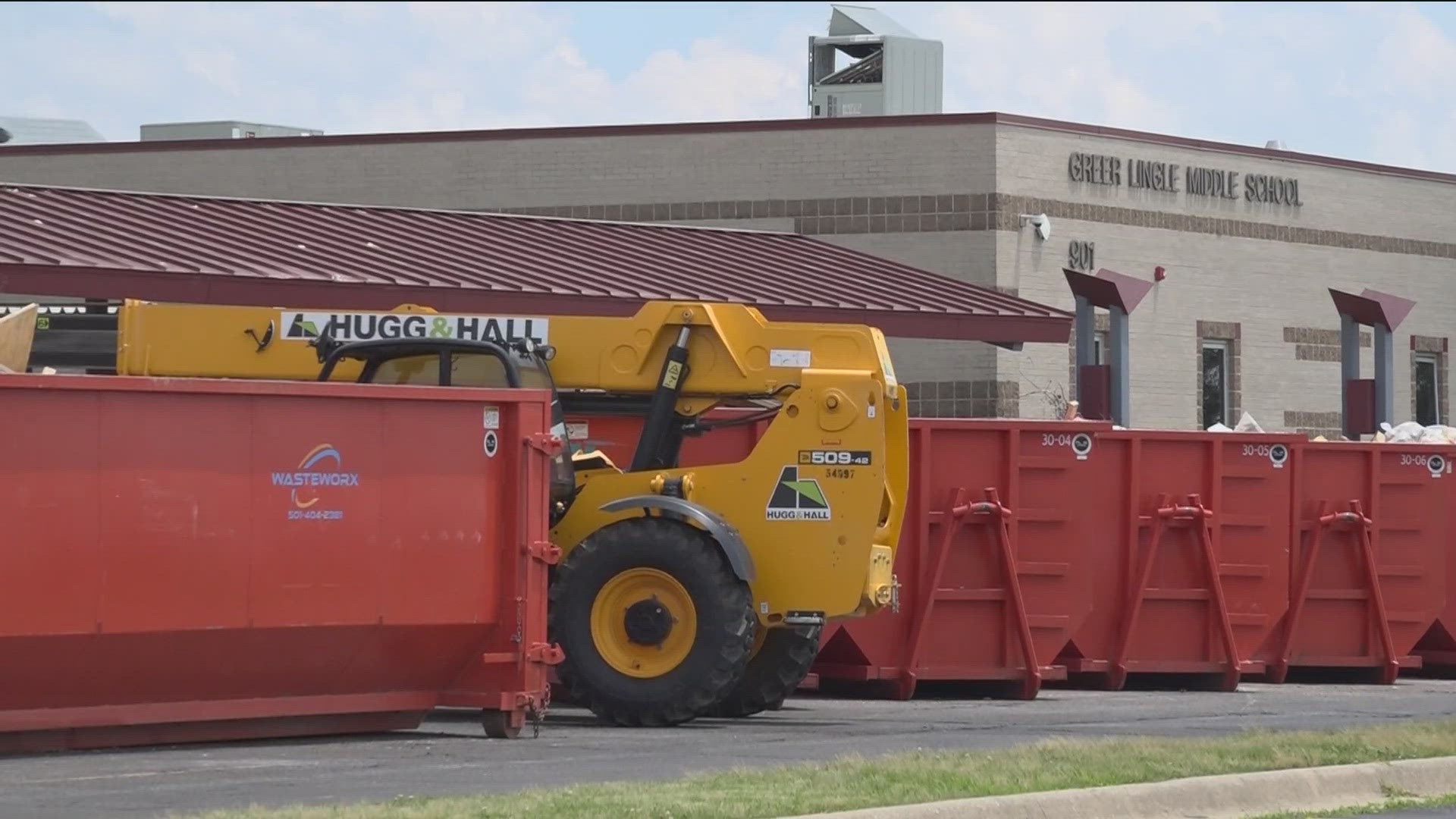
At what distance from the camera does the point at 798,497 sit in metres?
13.9

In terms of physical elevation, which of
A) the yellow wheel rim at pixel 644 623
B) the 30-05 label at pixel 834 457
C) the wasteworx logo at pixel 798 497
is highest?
the 30-05 label at pixel 834 457

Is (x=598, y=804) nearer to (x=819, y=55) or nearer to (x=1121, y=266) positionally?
(x=1121, y=266)

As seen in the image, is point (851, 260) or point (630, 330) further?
point (851, 260)

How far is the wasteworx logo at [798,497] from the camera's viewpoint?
45.7 feet

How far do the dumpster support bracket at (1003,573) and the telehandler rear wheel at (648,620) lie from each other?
3087mm

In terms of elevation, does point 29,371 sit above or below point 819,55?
below

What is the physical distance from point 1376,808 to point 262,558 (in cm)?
602

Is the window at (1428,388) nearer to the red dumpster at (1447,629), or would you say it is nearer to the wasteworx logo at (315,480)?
the red dumpster at (1447,629)

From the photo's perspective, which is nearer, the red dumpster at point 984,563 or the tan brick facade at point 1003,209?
the red dumpster at point 984,563

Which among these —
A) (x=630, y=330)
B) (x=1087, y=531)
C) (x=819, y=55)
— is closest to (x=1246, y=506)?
(x=1087, y=531)

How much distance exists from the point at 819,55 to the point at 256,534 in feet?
75.9

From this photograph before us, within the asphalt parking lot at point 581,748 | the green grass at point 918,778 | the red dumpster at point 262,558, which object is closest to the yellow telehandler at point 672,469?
the asphalt parking lot at point 581,748

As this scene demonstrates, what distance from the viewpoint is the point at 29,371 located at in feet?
47.6

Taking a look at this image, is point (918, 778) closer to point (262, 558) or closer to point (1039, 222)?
point (262, 558)
